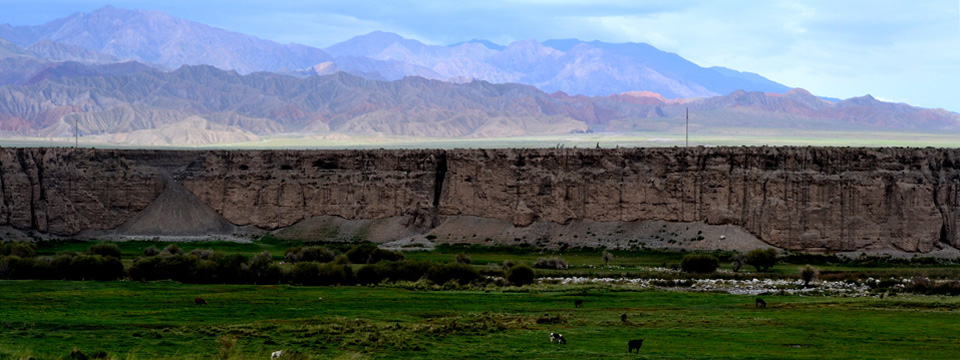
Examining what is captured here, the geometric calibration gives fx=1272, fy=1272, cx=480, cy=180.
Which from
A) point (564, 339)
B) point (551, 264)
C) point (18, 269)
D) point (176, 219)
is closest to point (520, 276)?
point (551, 264)

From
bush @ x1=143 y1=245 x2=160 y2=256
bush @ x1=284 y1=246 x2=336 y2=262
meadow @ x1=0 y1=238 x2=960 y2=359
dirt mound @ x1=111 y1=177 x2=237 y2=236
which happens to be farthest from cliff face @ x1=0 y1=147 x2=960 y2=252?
meadow @ x1=0 y1=238 x2=960 y2=359

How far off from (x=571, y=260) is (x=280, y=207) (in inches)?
1005

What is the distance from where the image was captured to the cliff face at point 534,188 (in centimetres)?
6950

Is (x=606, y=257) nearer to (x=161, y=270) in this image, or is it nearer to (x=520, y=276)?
(x=520, y=276)

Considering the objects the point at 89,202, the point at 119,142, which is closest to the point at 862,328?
the point at 89,202

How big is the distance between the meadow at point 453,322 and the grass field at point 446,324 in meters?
0.06

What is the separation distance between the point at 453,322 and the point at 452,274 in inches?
679

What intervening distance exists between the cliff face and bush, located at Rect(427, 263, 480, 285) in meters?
24.1

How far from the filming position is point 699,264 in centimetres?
5897

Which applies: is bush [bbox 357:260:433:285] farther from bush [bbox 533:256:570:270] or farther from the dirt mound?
the dirt mound

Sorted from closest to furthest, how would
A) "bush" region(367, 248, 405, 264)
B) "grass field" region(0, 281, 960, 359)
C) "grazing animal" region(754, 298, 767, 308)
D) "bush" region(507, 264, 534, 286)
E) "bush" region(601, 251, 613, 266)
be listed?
"grass field" region(0, 281, 960, 359)
"grazing animal" region(754, 298, 767, 308)
"bush" region(507, 264, 534, 286)
"bush" region(367, 248, 405, 264)
"bush" region(601, 251, 613, 266)

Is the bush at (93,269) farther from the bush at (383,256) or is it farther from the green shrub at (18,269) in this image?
the bush at (383,256)

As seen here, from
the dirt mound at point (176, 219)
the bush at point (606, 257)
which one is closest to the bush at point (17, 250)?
the dirt mound at point (176, 219)

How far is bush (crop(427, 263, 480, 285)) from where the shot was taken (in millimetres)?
52625
